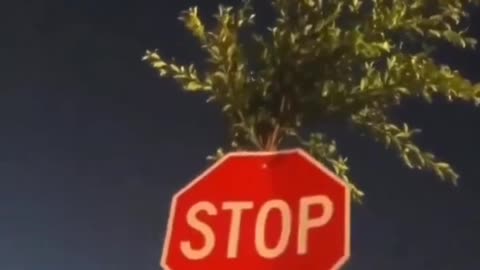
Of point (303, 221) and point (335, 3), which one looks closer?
point (303, 221)

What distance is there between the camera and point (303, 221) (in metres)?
1.36

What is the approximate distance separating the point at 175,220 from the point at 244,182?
0.40 ft

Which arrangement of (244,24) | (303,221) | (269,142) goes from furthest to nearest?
(244,24), (269,142), (303,221)

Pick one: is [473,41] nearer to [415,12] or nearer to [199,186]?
[415,12]

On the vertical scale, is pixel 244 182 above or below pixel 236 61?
below

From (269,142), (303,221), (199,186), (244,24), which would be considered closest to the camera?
(303,221)

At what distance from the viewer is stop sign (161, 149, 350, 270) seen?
4.38 feet

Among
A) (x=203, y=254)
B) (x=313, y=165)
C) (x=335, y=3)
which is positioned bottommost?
(x=203, y=254)

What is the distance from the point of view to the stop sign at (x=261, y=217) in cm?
133

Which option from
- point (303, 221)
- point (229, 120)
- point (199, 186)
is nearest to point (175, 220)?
point (199, 186)

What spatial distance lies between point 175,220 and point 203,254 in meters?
0.08

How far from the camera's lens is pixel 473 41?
5.76 ft

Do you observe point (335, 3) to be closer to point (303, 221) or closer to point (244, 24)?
point (244, 24)

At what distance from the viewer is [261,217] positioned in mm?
1383
